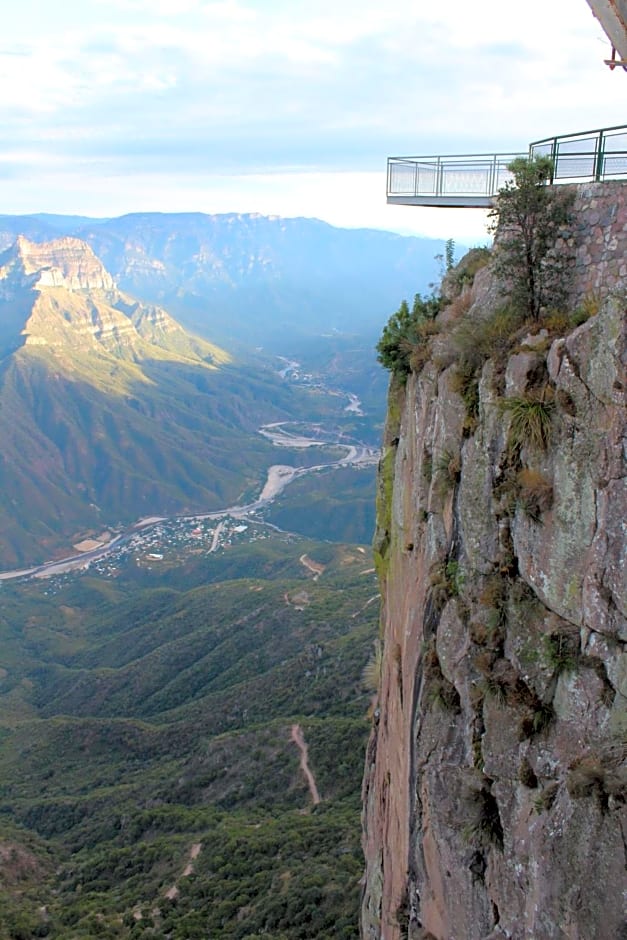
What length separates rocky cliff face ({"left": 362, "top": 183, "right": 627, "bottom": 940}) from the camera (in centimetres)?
927

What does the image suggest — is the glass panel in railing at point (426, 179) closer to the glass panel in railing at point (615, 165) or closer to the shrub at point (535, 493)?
the glass panel in railing at point (615, 165)

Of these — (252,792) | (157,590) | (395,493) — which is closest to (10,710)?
(157,590)

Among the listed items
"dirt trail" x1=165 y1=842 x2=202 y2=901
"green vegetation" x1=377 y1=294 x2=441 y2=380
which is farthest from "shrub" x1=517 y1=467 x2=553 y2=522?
"dirt trail" x1=165 y1=842 x2=202 y2=901

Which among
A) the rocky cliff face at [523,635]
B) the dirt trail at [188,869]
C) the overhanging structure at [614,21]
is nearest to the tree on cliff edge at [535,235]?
the rocky cliff face at [523,635]

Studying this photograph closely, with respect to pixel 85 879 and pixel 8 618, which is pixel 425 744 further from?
pixel 8 618

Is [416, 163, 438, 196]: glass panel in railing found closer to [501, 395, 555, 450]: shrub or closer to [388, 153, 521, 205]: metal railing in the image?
[388, 153, 521, 205]: metal railing

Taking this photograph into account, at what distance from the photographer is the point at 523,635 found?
1056 centimetres

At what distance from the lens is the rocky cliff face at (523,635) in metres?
9.27

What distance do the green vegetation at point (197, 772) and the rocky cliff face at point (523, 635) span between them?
16.4m

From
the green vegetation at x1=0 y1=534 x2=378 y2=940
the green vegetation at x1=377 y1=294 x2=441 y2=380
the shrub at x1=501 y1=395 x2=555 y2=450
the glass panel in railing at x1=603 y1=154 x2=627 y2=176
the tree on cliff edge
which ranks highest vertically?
the glass panel in railing at x1=603 y1=154 x2=627 y2=176

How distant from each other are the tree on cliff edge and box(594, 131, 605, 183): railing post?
0.50 meters

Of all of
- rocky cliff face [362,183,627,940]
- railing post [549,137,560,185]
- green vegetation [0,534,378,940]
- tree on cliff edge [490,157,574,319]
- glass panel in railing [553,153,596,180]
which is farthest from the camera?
green vegetation [0,534,378,940]

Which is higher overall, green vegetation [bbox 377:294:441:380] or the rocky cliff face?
green vegetation [bbox 377:294:441:380]

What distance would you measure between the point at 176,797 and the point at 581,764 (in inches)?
1823
